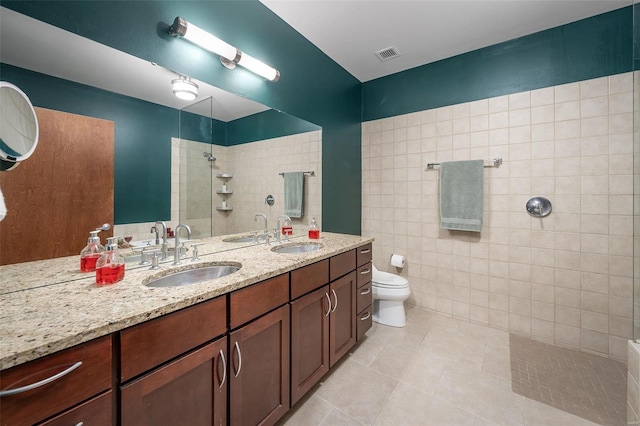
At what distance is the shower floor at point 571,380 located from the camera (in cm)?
142

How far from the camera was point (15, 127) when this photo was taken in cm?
89

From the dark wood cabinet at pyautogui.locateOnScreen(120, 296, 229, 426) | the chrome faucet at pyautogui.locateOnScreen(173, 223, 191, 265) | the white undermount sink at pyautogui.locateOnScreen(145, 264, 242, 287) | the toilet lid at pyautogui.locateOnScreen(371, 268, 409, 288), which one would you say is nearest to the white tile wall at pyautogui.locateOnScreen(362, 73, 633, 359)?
the toilet lid at pyautogui.locateOnScreen(371, 268, 409, 288)

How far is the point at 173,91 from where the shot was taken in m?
1.37

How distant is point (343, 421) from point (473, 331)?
1.53 meters

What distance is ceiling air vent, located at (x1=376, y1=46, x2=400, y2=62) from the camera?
2.36 m

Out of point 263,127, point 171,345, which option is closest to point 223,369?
point 171,345

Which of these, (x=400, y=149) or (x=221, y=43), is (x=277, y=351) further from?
(x=400, y=149)

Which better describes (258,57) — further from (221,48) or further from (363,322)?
(363,322)

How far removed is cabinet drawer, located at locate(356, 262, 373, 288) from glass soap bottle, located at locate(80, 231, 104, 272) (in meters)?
1.51

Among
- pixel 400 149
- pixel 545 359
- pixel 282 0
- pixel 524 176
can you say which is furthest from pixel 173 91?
pixel 545 359

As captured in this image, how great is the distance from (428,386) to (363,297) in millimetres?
673

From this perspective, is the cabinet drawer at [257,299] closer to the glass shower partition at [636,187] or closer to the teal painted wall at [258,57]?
the teal painted wall at [258,57]

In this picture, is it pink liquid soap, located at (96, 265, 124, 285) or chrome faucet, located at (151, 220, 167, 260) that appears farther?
chrome faucet, located at (151, 220, 167, 260)

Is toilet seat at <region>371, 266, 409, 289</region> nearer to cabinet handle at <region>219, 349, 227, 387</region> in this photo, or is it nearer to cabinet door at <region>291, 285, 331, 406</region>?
cabinet door at <region>291, 285, 331, 406</region>
